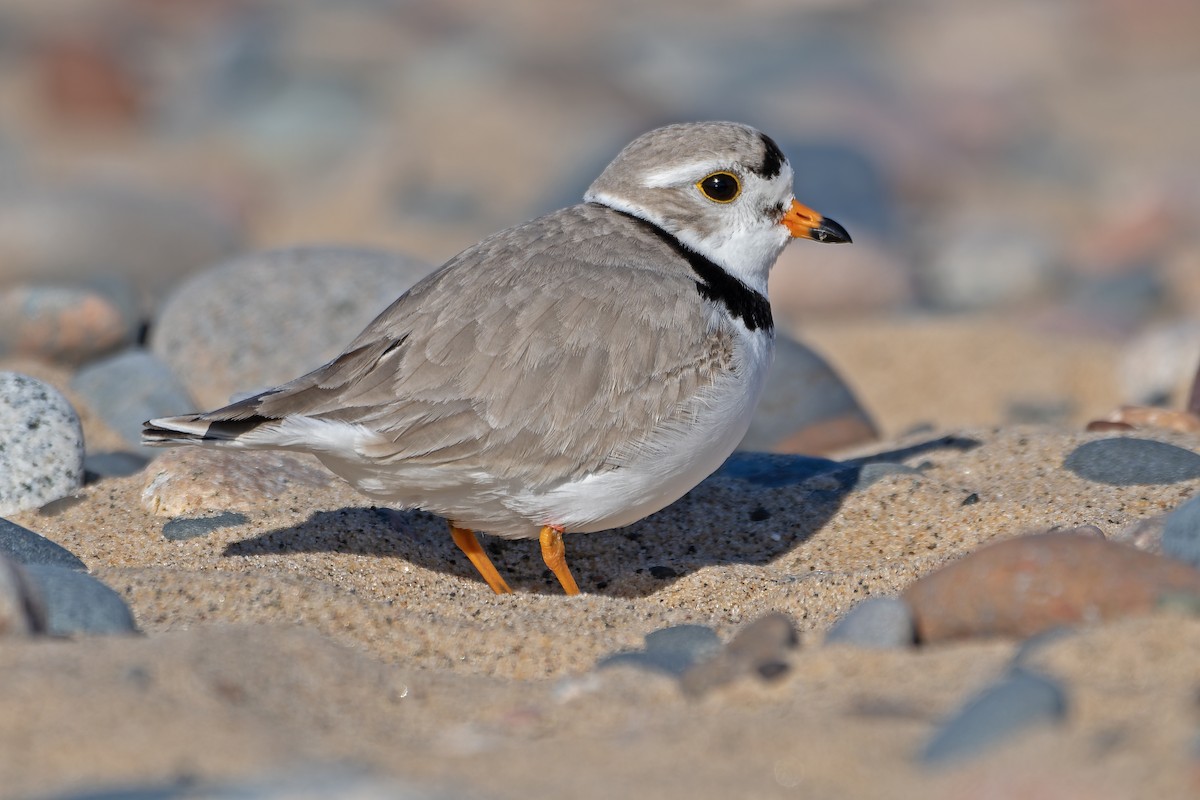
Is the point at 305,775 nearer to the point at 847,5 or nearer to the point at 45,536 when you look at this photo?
the point at 45,536

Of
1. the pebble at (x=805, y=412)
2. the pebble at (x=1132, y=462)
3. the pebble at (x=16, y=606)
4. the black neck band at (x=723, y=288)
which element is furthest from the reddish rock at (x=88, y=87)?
the pebble at (x=16, y=606)

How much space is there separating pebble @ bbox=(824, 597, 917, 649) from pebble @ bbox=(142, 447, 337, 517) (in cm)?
232

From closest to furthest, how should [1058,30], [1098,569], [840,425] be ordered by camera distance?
[1098,569] → [840,425] → [1058,30]

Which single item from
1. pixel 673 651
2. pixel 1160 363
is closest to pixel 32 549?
pixel 673 651

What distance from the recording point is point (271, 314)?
705 cm

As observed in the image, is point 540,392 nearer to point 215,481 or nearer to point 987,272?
point 215,481

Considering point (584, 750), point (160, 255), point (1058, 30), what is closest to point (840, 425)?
point (584, 750)

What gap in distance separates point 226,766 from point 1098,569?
2.11 m

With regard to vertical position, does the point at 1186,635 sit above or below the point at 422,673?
above

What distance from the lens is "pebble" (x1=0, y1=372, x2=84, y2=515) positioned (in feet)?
17.2

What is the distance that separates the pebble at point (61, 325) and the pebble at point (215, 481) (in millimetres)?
2011

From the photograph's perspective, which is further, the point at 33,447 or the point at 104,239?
the point at 104,239

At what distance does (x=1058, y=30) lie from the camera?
63.1 feet

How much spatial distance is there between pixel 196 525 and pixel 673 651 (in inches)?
77.3
